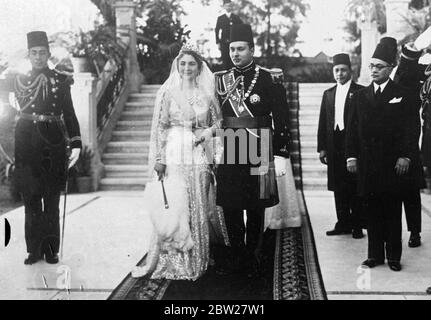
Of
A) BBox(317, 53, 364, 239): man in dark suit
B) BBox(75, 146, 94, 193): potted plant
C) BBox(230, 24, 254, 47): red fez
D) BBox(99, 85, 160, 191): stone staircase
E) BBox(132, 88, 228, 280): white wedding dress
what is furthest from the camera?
BBox(99, 85, 160, 191): stone staircase

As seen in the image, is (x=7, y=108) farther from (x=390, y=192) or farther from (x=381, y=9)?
(x=381, y=9)

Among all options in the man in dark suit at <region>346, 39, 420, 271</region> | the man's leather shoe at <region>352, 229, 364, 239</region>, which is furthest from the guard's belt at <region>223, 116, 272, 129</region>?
the man's leather shoe at <region>352, 229, 364, 239</region>

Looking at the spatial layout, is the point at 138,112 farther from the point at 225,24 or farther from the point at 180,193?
the point at 180,193

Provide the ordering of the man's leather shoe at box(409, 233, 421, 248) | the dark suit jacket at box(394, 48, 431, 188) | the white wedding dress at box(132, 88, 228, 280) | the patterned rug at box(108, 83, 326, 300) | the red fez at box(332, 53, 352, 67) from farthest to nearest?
the red fez at box(332, 53, 352, 67) < the man's leather shoe at box(409, 233, 421, 248) < the dark suit jacket at box(394, 48, 431, 188) < the white wedding dress at box(132, 88, 228, 280) < the patterned rug at box(108, 83, 326, 300)

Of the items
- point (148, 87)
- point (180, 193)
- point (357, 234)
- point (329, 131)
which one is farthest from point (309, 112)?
point (180, 193)

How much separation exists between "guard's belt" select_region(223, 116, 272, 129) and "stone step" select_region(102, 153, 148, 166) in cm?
439

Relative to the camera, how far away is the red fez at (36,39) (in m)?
4.35

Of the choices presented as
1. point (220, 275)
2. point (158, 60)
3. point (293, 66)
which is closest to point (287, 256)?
point (220, 275)

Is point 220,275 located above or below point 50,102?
below

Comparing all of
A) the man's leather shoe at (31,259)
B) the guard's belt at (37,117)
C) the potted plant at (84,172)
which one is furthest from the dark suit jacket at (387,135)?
the potted plant at (84,172)

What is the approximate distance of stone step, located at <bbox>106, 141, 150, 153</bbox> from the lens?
8.64 meters

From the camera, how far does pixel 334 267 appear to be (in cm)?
453

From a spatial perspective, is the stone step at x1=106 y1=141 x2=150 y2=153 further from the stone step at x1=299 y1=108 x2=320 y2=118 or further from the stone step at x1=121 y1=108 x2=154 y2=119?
the stone step at x1=299 y1=108 x2=320 y2=118
